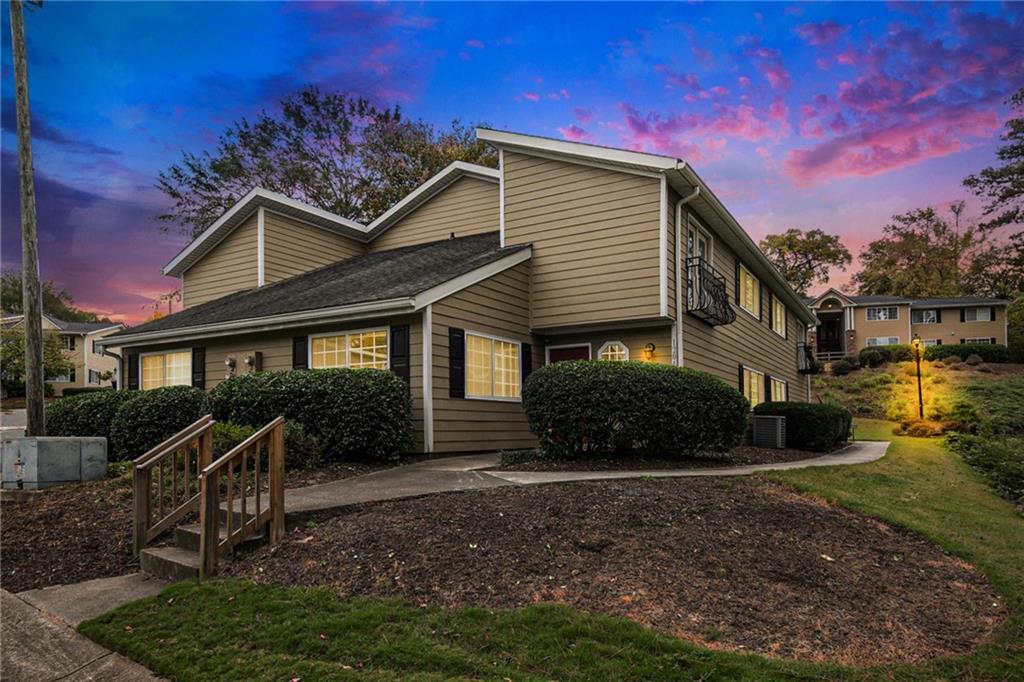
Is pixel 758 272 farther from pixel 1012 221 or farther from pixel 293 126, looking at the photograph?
pixel 1012 221

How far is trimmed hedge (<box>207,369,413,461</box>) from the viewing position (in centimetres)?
941

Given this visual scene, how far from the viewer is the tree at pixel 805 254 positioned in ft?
159

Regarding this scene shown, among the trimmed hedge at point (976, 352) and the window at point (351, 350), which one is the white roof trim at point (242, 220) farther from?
the trimmed hedge at point (976, 352)

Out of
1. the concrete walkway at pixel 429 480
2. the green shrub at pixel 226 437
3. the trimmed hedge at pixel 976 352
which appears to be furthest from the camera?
the trimmed hedge at pixel 976 352

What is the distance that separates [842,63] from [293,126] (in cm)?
2222

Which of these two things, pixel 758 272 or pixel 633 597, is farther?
pixel 758 272

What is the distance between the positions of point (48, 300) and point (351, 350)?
62.6m

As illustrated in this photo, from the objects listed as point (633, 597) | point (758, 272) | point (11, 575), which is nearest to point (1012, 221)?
point (758, 272)

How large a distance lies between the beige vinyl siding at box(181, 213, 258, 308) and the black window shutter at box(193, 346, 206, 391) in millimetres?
3411

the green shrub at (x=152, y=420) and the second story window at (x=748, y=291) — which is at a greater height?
the second story window at (x=748, y=291)

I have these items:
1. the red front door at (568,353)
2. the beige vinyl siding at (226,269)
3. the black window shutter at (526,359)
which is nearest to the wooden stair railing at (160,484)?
the black window shutter at (526,359)

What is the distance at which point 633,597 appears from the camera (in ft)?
13.1

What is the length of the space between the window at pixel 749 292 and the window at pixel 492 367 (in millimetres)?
7111

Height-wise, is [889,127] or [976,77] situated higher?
[976,77]
